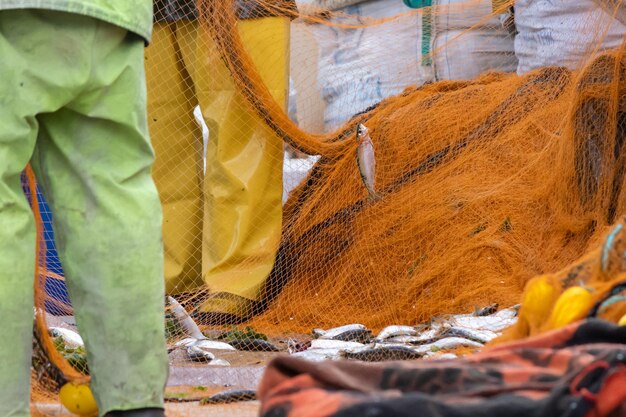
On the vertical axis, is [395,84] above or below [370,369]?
below

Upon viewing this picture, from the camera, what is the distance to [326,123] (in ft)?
22.7

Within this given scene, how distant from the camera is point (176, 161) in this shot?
6055 mm

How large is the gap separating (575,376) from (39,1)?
152 cm

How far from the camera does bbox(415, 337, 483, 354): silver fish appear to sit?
417cm

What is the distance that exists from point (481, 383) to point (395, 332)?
120 inches

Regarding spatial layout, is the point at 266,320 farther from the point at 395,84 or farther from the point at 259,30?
the point at 395,84

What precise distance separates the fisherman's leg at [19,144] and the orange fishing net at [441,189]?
2.23 meters

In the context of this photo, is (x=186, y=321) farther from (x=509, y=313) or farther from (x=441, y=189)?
(x=441, y=189)

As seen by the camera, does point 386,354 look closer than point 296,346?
Yes

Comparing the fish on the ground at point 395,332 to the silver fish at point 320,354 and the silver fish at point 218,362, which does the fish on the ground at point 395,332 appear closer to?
the silver fish at point 320,354

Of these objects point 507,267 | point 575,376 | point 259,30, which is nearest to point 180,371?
point 507,267

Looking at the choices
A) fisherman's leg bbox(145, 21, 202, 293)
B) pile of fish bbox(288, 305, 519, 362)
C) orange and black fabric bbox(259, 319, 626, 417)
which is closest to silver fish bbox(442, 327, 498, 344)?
pile of fish bbox(288, 305, 519, 362)

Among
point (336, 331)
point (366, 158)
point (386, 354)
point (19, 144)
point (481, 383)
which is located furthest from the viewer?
point (366, 158)

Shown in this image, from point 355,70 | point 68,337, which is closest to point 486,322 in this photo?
point 68,337
